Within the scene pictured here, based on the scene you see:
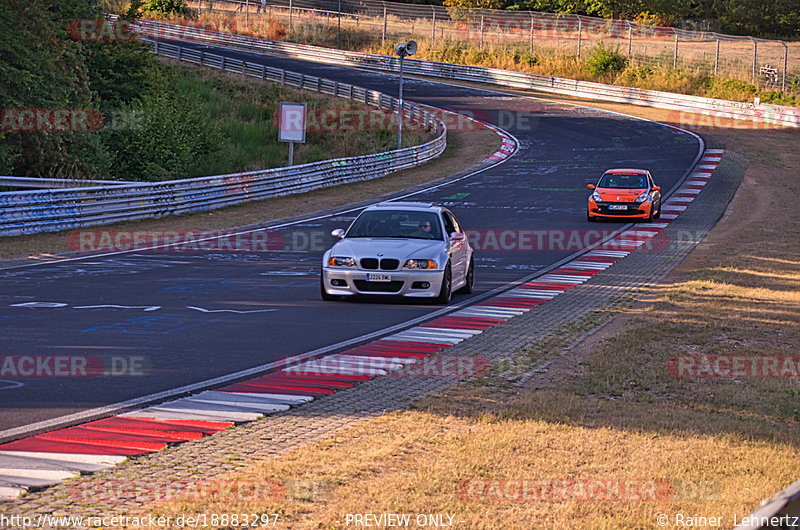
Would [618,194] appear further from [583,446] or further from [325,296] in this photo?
[583,446]

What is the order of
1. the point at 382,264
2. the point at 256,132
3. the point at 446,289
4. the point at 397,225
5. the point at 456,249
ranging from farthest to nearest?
the point at 256,132
the point at 397,225
the point at 456,249
the point at 446,289
the point at 382,264

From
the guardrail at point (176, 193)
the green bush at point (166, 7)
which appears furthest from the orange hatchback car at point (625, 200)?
the green bush at point (166, 7)

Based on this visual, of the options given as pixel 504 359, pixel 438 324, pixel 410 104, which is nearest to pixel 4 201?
pixel 438 324

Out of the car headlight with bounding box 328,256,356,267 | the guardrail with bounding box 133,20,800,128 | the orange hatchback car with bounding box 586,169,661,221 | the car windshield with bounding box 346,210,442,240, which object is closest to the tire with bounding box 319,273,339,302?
the car headlight with bounding box 328,256,356,267

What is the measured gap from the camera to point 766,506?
9.73 ft

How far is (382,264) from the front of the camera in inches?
→ 575

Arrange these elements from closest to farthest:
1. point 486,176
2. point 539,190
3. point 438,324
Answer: point 438,324 → point 539,190 → point 486,176

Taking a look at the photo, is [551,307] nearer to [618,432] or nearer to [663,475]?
[618,432]

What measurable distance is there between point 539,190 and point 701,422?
28.2m

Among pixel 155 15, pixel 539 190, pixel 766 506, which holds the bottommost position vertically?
pixel 539 190

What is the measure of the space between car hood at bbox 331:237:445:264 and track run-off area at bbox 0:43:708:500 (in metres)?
0.79

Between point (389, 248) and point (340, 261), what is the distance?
0.78m

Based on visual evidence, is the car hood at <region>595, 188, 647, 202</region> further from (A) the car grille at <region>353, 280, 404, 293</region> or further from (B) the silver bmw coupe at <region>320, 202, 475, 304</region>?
(A) the car grille at <region>353, 280, 404, 293</region>

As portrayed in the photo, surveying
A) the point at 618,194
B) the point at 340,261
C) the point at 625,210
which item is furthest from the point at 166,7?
the point at 340,261
